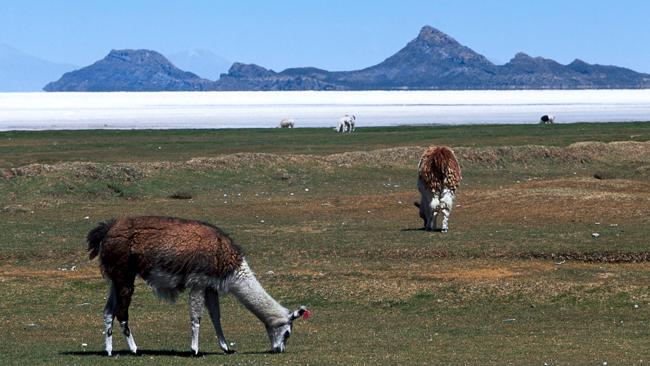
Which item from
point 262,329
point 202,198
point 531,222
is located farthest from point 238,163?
point 262,329

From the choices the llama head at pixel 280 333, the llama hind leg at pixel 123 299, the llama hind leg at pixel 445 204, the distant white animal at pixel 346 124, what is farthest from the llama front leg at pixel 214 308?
the distant white animal at pixel 346 124

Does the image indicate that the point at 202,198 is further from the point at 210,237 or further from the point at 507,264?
the point at 210,237

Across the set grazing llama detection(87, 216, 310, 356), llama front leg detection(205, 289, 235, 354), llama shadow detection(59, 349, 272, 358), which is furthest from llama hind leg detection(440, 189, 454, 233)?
llama front leg detection(205, 289, 235, 354)

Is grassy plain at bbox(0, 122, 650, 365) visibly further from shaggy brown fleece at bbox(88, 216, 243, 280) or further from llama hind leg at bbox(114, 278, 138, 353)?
shaggy brown fleece at bbox(88, 216, 243, 280)

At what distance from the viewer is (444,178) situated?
31297mm

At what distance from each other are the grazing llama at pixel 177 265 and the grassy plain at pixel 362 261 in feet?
2.33

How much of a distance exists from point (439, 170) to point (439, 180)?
14.0 inches

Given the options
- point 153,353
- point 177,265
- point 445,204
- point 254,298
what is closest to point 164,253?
point 177,265

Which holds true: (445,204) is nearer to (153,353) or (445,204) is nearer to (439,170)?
(439,170)

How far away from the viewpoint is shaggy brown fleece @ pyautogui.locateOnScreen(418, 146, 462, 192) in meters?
31.2

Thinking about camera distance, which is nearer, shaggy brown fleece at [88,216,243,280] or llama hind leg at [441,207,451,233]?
shaggy brown fleece at [88,216,243,280]

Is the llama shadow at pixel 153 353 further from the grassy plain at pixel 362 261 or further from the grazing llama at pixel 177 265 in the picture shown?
the grazing llama at pixel 177 265

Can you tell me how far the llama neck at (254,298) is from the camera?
16906 millimetres

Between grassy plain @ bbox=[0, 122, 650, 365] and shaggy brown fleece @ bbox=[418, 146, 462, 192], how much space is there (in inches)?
53.3
